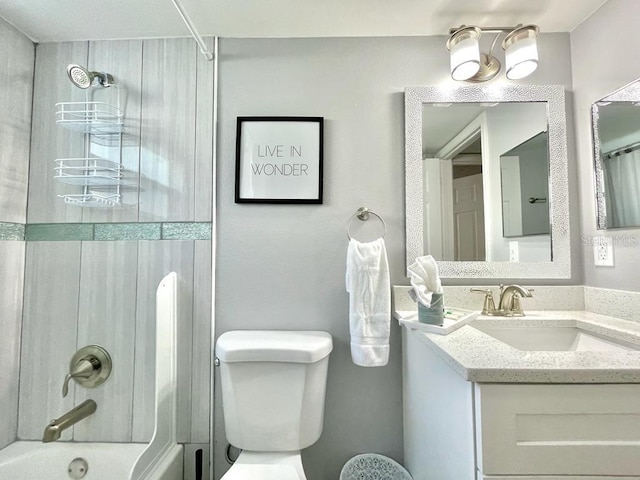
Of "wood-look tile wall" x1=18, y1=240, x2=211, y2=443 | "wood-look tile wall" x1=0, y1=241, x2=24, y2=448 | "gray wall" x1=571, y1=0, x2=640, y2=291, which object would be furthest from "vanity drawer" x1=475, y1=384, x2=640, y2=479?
"wood-look tile wall" x1=0, y1=241, x2=24, y2=448

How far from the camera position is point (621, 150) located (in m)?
1.13

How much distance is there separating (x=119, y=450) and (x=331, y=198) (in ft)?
4.47

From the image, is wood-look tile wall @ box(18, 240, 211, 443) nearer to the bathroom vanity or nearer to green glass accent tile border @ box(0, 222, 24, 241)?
green glass accent tile border @ box(0, 222, 24, 241)

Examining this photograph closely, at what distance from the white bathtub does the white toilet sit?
1.20 feet

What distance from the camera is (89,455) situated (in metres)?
1.22

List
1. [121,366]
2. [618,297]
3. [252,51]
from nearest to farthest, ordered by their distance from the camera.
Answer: [618,297]
[121,366]
[252,51]

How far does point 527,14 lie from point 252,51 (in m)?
1.18

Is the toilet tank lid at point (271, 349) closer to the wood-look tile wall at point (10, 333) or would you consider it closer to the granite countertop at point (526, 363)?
the granite countertop at point (526, 363)

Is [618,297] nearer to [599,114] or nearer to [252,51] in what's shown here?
[599,114]

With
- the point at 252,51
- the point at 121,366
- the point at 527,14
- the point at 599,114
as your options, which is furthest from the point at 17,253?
the point at 599,114

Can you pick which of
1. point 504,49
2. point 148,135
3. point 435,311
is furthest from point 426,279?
point 148,135

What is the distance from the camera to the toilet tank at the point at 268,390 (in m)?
1.08

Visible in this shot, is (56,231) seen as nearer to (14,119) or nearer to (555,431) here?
(14,119)

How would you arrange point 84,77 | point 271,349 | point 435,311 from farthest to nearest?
point 84,77 < point 271,349 < point 435,311
